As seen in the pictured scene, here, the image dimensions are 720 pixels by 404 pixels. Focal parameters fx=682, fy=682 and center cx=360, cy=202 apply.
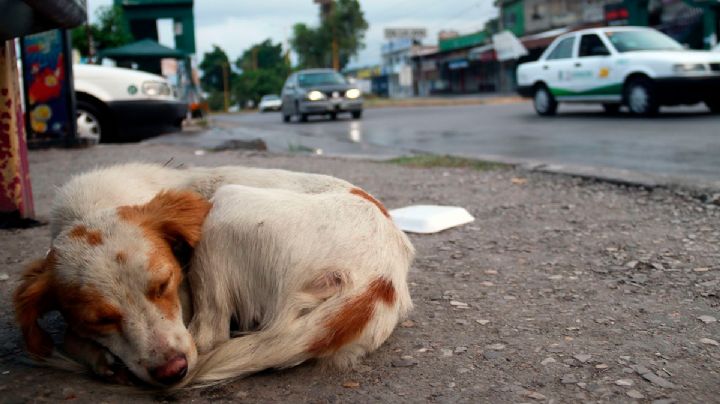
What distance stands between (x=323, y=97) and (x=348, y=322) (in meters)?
17.9

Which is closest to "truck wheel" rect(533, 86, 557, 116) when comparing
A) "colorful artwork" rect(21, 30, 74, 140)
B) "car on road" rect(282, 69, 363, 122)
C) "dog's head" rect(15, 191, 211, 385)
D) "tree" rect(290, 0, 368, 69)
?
"car on road" rect(282, 69, 363, 122)

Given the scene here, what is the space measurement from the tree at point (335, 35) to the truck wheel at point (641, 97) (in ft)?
186

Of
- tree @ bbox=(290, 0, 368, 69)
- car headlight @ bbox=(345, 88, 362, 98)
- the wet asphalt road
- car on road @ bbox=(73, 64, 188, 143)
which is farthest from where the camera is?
tree @ bbox=(290, 0, 368, 69)

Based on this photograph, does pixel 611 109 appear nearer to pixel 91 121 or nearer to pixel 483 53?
pixel 91 121

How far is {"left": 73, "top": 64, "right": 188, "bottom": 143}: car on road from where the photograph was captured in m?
9.44

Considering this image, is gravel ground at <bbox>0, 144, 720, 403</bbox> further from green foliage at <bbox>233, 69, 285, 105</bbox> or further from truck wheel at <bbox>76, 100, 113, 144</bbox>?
green foliage at <bbox>233, 69, 285, 105</bbox>

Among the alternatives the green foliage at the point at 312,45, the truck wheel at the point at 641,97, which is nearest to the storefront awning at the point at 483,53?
the green foliage at the point at 312,45

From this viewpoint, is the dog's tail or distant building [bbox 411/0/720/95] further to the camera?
distant building [bbox 411/0/720/95]

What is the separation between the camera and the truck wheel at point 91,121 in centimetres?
949

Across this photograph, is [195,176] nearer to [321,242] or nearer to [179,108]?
[321,242]

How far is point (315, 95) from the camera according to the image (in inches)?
770

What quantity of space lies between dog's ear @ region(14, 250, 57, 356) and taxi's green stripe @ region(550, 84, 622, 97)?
12905mm

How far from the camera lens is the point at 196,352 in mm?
2037

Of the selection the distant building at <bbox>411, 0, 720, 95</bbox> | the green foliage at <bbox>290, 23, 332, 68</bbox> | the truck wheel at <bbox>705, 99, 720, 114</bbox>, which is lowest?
the truck wheel at <bbox>705, 99, 720, 114</bbox>
